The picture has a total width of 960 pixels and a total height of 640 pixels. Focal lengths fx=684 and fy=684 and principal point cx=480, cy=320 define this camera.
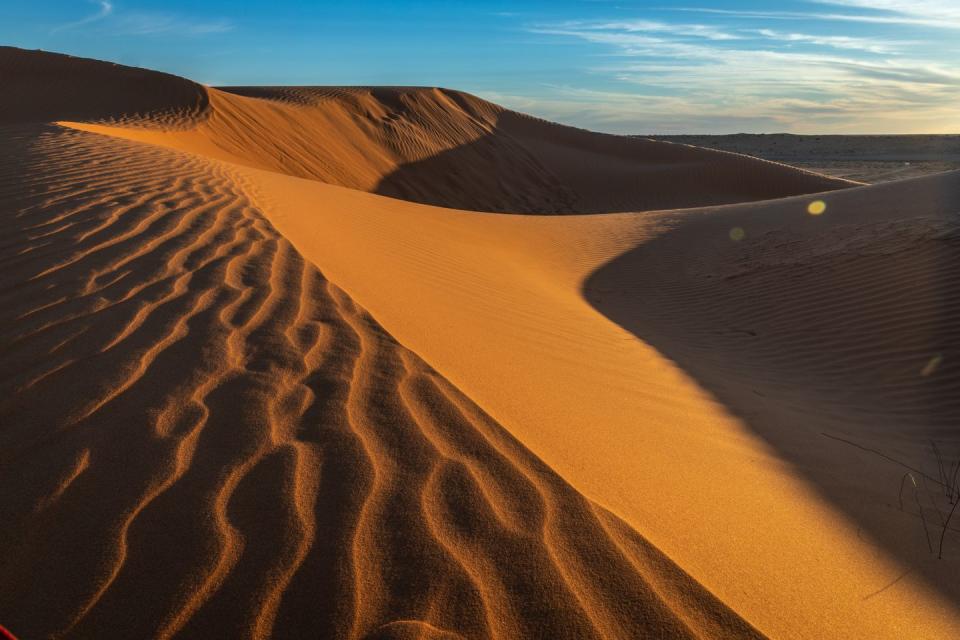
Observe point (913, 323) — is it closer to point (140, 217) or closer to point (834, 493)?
point (834, 493)

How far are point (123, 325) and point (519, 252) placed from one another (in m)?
7.29

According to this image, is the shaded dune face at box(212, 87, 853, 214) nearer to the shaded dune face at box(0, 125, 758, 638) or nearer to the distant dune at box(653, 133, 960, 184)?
the distant dune at box(653, 133, 960, 184)

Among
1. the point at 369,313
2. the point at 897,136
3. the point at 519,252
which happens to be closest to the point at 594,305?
the point at 519,252

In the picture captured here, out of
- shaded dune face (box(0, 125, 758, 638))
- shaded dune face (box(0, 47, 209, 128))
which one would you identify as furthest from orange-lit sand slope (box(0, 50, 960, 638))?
shaded dune face (box(0, 47, 209, 128))

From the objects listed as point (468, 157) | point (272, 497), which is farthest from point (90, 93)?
point (272, 497)

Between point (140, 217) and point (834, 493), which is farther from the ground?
point (140, 217)

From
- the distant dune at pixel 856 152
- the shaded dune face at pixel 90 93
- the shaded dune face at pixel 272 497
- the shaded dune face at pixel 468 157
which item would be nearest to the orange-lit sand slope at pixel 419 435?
the shaded dune face at pixel 272 497

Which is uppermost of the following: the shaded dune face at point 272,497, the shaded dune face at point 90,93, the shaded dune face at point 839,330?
the shaded dune face at point 90,93

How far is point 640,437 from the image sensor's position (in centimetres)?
310

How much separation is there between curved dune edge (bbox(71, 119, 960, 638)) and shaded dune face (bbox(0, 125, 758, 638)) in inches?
8.2

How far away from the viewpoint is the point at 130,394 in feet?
8.42

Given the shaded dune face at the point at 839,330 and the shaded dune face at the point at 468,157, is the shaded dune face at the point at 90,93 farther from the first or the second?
the shaded dune face at the point at 839,330

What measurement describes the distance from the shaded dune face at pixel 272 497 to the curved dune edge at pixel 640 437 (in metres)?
0.21

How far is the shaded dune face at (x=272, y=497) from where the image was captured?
1.70 metres
